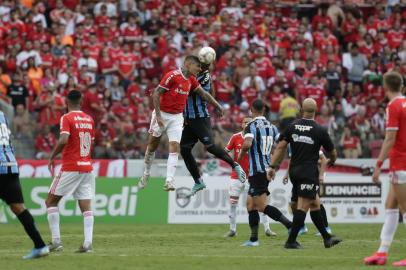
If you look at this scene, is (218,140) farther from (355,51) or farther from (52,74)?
(355,51)

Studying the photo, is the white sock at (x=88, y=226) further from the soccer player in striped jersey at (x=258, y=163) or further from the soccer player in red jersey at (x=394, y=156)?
the soccer player in red jersey at (x=394, y=156)

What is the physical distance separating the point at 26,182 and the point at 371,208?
9695mm

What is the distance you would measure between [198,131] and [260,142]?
1.32 meters

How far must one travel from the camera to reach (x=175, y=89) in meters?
18.3

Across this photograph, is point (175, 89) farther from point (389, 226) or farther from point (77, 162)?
point (389, 226)

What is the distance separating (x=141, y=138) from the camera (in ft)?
92.7

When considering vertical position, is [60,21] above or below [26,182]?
above

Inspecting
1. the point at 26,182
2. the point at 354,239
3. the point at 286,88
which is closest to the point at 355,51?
the point at 286,88

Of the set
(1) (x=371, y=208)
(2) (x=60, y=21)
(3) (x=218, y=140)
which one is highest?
(2) (x=60, y=21)

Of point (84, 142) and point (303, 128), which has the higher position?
point (303, 128)

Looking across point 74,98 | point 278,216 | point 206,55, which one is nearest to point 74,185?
point 74,98

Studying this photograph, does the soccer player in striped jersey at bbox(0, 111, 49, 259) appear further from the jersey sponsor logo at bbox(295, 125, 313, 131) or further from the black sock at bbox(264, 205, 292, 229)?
the black sock at bbox(264, 205, 292, 229)

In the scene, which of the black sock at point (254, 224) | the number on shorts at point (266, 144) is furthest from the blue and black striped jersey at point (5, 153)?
the number on shorts at point (266, 144)

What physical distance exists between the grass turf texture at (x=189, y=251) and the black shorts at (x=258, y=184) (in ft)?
3.20
